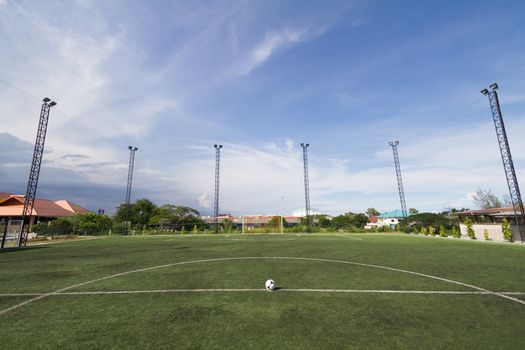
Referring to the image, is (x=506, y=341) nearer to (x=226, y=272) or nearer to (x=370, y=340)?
(x=370, y=340)

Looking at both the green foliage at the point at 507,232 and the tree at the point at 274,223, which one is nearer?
the green foliage at the point at 507,232

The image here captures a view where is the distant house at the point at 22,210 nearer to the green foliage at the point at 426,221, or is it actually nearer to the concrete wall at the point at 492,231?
the green foliage at the point at 426,221

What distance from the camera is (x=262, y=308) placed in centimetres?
543

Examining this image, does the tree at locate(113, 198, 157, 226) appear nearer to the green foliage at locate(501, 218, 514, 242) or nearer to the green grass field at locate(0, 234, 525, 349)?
the green grass field at locate(0, 234, 525, 349)

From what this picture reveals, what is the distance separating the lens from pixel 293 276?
8.27 m

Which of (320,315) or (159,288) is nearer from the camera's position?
(320,315)

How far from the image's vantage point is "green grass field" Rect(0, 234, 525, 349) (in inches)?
159

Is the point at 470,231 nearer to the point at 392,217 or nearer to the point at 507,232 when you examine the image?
the point at 507,232

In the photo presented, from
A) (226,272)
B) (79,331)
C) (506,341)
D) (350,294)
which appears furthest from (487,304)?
(79,331)

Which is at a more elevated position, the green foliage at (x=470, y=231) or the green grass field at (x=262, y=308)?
the green foliage at (x=470, y=231)

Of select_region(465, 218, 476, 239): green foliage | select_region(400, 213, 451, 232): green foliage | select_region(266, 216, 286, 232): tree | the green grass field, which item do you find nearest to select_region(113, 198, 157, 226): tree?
select_region(266, 216, 286, 232): tree

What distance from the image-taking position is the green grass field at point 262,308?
13.2ft

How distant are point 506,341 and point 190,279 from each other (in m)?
7.24

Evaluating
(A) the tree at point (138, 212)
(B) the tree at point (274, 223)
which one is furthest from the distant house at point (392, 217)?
(A) the tree at point (138, 212)
